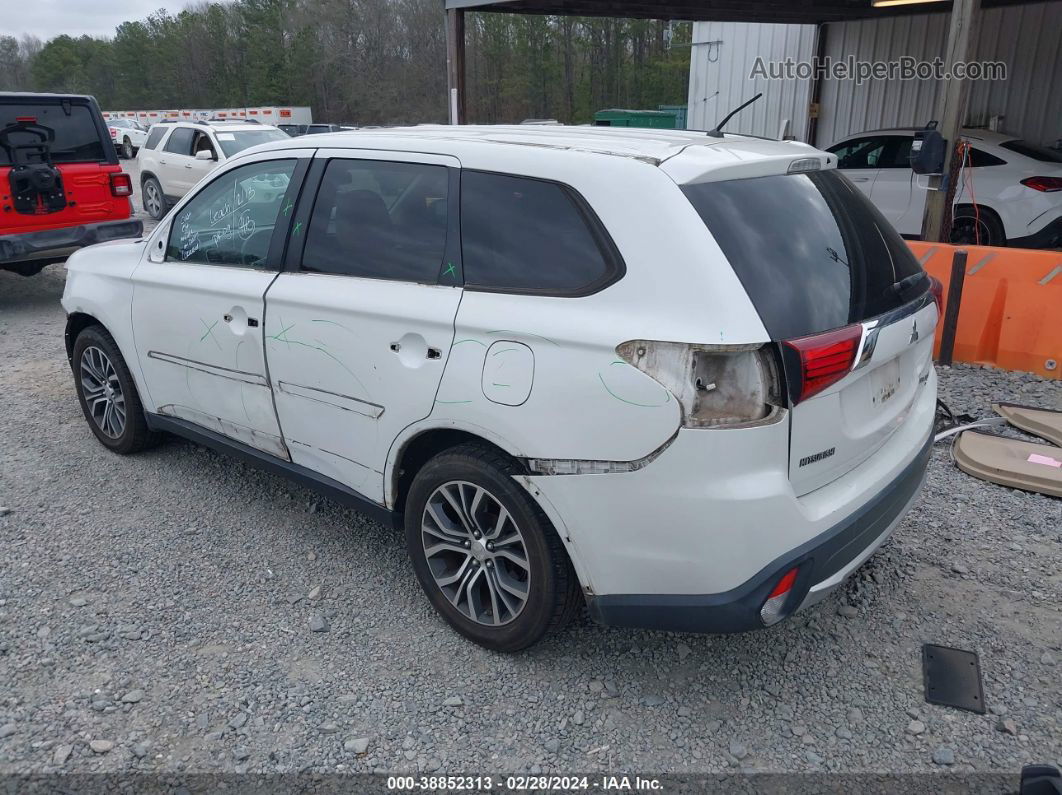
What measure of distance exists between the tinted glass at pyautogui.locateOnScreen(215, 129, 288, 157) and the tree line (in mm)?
27442

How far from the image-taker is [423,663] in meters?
3.05

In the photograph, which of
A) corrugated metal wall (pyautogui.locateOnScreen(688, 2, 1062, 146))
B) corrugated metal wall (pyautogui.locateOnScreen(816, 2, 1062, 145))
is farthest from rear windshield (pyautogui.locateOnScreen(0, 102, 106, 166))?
corrugated metal wall (pyautogui.locateOnScreen(816, 2, 1062, 145))

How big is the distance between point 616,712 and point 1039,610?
1.83 meters

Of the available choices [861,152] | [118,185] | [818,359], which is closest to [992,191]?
[861,152]

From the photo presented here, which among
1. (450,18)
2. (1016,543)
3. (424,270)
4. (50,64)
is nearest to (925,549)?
(1016,543)

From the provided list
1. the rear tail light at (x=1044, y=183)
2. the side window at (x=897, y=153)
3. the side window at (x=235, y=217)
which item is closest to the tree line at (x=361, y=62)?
the side window at (x=897, y=153)

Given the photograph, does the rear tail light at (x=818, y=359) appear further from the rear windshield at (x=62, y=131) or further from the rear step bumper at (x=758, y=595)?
the rear windshield at (x=62, y=131)

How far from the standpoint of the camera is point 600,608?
266 centimetres

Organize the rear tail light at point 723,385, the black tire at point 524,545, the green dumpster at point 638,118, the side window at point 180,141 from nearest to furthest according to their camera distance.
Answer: the rear tail light at point 723,385 → the black tire at point 524,545 → the side window at point 180,141 → the green dumpster at point 638,118

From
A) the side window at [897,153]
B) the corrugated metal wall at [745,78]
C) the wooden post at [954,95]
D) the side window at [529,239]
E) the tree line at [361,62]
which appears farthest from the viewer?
the tree line at [361,62]

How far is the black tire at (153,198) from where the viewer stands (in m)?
14.9

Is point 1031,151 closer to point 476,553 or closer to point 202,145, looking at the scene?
point 476,553

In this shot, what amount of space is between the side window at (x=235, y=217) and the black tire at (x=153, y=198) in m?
11.9

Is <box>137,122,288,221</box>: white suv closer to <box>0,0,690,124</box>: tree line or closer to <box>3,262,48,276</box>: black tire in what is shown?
<box>3,262,48,276</box>: black tire
